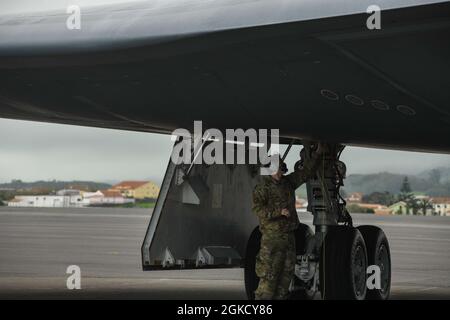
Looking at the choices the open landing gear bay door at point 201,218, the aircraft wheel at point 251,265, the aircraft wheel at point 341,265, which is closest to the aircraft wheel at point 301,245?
the aircraft wheel at point 251,265

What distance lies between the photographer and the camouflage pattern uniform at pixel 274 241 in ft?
32.1

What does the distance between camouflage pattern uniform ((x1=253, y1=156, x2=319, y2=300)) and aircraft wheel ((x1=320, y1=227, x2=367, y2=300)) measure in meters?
0.38

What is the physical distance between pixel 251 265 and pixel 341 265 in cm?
138

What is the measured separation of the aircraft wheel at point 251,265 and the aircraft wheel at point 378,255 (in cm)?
119

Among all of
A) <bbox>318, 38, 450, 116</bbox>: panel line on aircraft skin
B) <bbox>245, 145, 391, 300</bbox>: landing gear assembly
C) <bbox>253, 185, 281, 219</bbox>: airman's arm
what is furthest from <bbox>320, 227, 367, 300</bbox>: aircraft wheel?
<bbox>318, 38, 450, 116</bbox>: panel line on aircraft skin

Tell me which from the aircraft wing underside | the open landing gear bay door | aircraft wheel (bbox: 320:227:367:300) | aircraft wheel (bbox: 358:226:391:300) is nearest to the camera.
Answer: the aircraft wing underside

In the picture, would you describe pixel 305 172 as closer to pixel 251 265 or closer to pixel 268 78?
pixel 251 265

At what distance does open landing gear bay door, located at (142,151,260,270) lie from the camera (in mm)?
10625

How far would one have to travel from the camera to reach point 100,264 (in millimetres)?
18625

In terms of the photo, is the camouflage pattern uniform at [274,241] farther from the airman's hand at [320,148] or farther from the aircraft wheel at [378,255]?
the aircraft wheel at [378,255]

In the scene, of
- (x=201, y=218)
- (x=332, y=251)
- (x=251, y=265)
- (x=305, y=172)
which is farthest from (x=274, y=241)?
(x=201, y=218)

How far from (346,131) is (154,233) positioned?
239 cm

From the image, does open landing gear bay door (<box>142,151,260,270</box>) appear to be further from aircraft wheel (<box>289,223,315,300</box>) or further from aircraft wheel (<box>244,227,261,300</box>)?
aircraft wheel (<box>289,223,315,300</box>)

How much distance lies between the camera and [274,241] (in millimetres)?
9859
